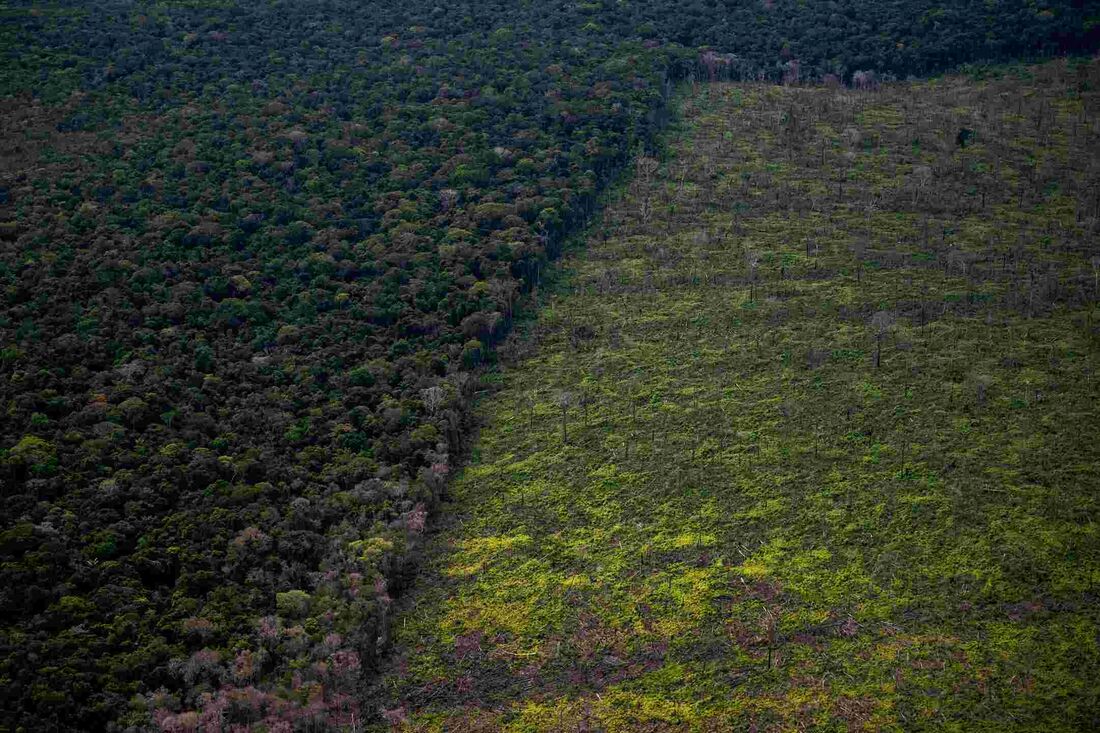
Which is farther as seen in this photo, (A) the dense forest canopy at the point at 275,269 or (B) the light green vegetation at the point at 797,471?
(A) the dense forest canopy at the point at 275,269

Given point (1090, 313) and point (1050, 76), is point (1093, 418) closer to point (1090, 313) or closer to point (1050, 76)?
point (1090, 313)

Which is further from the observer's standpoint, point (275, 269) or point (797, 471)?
point (275, 269)

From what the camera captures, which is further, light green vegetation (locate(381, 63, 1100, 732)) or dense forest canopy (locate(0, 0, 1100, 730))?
dense forest canopy (locate(0, 0, 1100, 730))

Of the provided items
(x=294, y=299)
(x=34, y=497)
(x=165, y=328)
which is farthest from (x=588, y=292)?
(x=34, y=497)

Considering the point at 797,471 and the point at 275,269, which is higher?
the point at 275,269
